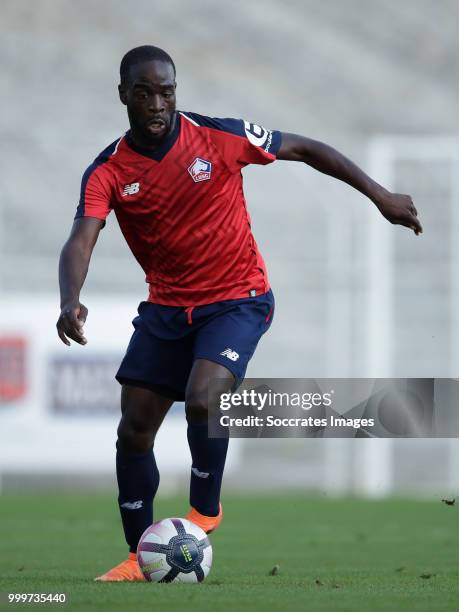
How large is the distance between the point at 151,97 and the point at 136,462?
169cm

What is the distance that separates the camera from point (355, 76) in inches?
1420

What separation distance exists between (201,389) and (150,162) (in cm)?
104

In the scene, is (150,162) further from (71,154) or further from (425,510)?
(71,154)

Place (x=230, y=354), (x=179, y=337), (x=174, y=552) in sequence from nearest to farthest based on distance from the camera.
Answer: (x=174, y=552) → (x=230, y=354) → (x=179, y=337)

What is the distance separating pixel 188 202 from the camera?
245 inches

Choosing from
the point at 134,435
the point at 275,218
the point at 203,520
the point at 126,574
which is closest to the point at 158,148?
the point at 134,435

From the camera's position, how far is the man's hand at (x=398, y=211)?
630 centimetres

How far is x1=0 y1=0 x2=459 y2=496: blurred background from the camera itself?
14.9 m

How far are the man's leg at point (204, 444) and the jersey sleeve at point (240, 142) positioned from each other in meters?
0.97

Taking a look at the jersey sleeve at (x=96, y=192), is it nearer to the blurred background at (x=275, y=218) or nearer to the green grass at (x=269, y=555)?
the green grass at (x=269, y=555)

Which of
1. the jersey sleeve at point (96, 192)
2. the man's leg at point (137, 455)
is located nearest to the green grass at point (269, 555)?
the man's leg at point (137, 455)

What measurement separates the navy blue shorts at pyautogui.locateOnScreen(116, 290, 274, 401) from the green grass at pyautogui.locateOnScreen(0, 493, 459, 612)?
93 centimetres

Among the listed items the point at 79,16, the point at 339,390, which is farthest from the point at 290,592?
the point at 79,16

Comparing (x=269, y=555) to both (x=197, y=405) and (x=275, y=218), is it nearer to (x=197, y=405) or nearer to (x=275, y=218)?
(x=197, y=405)
